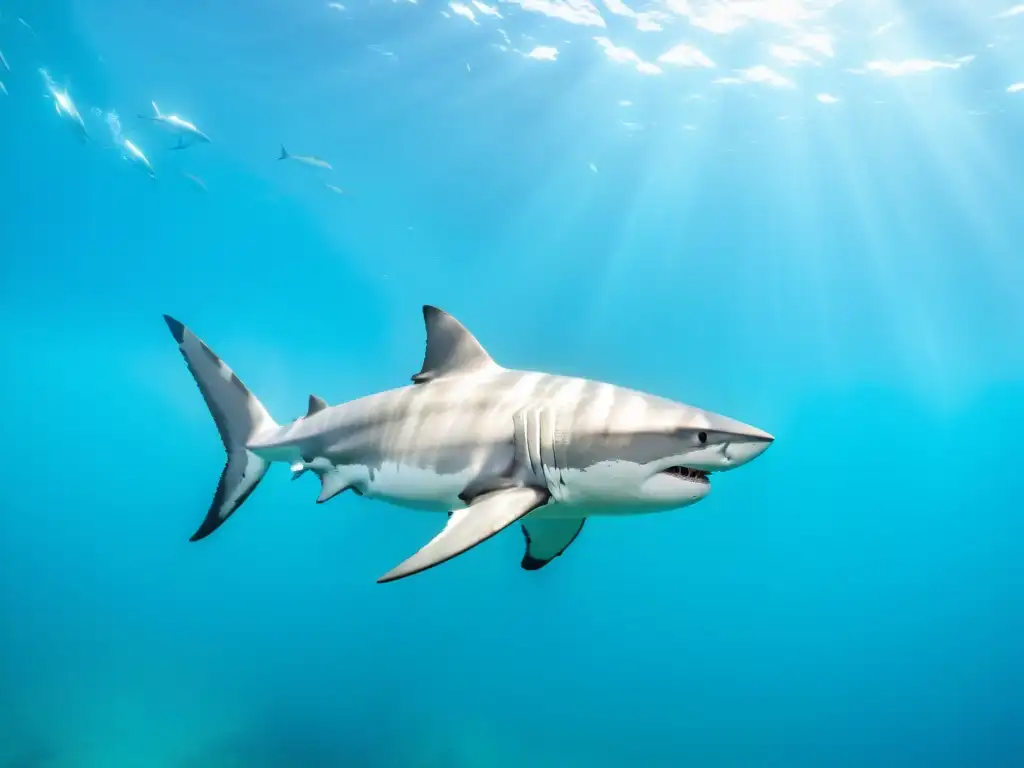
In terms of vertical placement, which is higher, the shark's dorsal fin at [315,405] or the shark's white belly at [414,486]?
the shark's dorsal fin at [315,405]

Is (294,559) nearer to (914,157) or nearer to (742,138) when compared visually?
→ (742,138)

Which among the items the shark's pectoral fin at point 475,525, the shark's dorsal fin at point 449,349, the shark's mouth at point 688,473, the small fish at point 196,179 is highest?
the small fish at point 196,179

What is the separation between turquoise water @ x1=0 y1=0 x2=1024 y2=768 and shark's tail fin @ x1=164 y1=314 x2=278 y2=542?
9385 mm

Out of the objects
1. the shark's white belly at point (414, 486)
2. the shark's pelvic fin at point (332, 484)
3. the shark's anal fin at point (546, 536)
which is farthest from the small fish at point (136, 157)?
the shark's anal fin at point (546, 536)

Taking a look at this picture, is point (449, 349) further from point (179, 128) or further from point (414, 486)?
point (179, 128)

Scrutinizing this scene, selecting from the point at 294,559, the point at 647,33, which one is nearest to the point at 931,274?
the point at 647,33

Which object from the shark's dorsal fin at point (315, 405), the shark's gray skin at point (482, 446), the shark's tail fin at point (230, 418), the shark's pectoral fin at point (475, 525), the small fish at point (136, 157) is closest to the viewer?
the shark's pectoral fin at point (475, 525)

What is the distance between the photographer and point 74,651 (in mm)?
19719

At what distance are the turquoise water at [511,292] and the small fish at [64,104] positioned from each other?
0.34 meters

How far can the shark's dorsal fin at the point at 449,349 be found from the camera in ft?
13.4

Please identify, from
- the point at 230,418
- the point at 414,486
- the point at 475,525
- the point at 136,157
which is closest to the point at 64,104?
the point at 136,157

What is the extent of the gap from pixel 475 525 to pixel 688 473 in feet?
3.52

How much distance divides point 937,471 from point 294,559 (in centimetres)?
8174

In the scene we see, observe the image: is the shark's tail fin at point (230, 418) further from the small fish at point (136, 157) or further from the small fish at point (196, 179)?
the small fish at point (196, 179)
